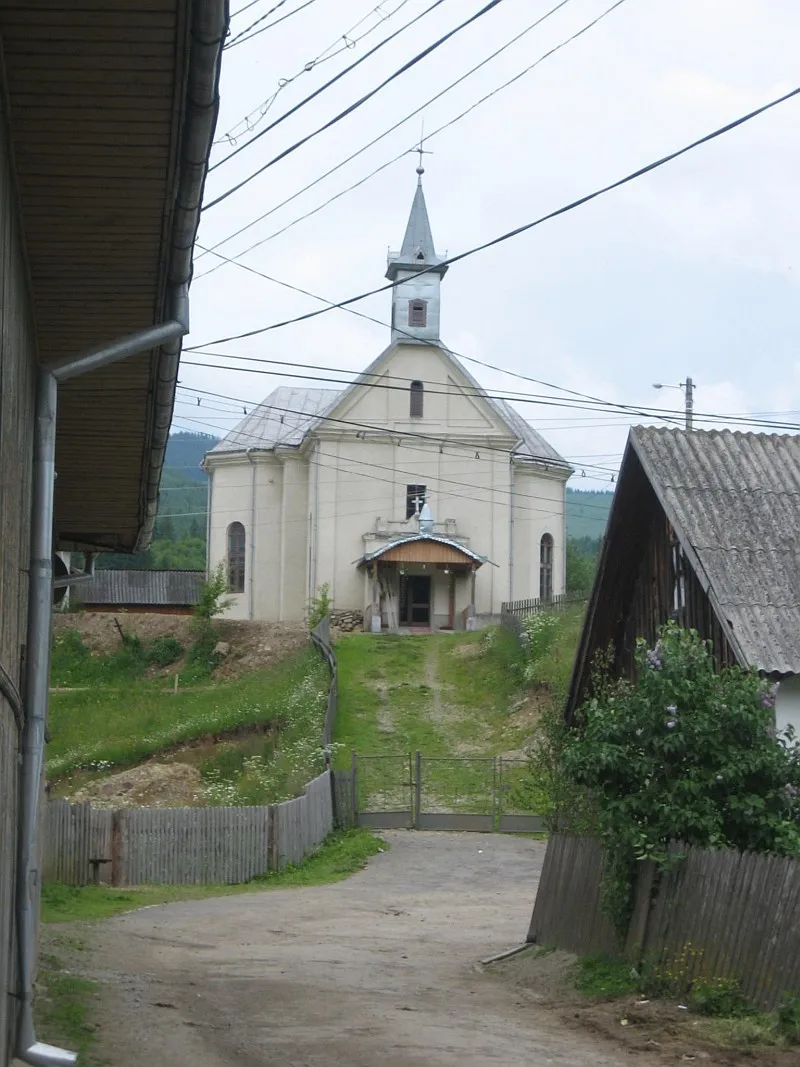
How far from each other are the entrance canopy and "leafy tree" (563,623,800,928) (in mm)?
41789

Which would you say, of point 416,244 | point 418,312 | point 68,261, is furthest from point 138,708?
point 68,261

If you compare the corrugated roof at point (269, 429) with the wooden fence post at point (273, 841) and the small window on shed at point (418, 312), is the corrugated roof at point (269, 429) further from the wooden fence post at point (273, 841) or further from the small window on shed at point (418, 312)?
the wooden fence post at point (273, 841)

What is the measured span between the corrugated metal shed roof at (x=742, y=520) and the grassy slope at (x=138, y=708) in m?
21.9

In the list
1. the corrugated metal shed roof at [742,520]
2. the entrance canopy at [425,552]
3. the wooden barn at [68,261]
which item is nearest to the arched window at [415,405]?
the entrance canopy at [425,552]

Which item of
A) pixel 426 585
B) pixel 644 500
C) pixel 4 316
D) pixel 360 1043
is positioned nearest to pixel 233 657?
pixel 426 585

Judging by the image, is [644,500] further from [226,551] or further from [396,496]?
[226,551]

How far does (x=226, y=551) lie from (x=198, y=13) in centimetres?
5646

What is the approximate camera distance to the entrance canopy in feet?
183

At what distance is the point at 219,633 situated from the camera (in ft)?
174

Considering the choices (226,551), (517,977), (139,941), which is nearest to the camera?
(517,977)

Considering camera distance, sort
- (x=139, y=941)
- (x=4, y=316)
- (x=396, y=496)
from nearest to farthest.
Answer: (x=4, y=316), (x=139, y=941), (x=396, y=496)

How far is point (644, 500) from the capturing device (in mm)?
20203

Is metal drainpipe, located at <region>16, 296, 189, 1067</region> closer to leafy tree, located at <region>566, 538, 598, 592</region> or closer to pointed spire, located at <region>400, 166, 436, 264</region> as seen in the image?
pointed spire, located at <region>400, 166, 436, 264</region>

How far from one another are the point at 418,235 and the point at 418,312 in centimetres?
501
